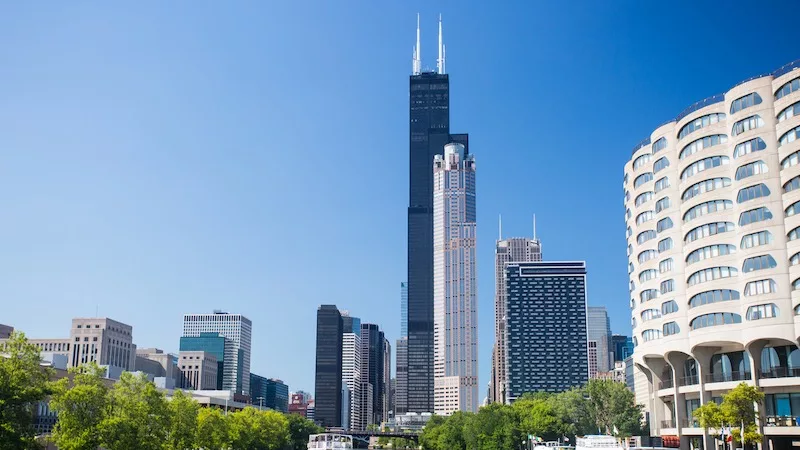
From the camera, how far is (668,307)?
135250 mm

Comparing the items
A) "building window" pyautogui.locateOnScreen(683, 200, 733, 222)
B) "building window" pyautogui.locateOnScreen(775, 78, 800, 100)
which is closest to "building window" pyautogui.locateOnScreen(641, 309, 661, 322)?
"building window" pyautogui.locateOnScreen(683, 200, 733, 222)

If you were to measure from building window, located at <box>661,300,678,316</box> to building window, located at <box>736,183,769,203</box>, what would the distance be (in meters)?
20.3

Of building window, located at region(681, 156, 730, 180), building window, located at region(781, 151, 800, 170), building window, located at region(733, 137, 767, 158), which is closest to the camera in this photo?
building window, located at region(781, 151, 800, 170)

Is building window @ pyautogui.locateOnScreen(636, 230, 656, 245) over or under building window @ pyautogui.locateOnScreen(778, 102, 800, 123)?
under

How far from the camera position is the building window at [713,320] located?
4779 inches

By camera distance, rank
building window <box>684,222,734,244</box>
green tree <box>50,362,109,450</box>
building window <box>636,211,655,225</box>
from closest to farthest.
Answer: green tree <box>50,362,109,450</box> → building window <box>684,222,734,244</box> → building window <box>636,211,655,225</box>

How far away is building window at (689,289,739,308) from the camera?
12222cm

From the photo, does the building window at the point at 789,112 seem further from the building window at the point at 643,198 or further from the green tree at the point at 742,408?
the green tree at the point at 742,408

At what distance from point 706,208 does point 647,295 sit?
72.6 feet

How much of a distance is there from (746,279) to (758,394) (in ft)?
64.3

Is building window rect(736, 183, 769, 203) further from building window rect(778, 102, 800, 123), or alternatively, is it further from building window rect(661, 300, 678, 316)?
building window rect(661, 300, 678, 316)

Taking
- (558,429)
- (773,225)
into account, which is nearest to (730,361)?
(773,225)

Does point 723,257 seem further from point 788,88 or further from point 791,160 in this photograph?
point 788,88

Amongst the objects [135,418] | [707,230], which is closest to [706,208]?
[707,230]
